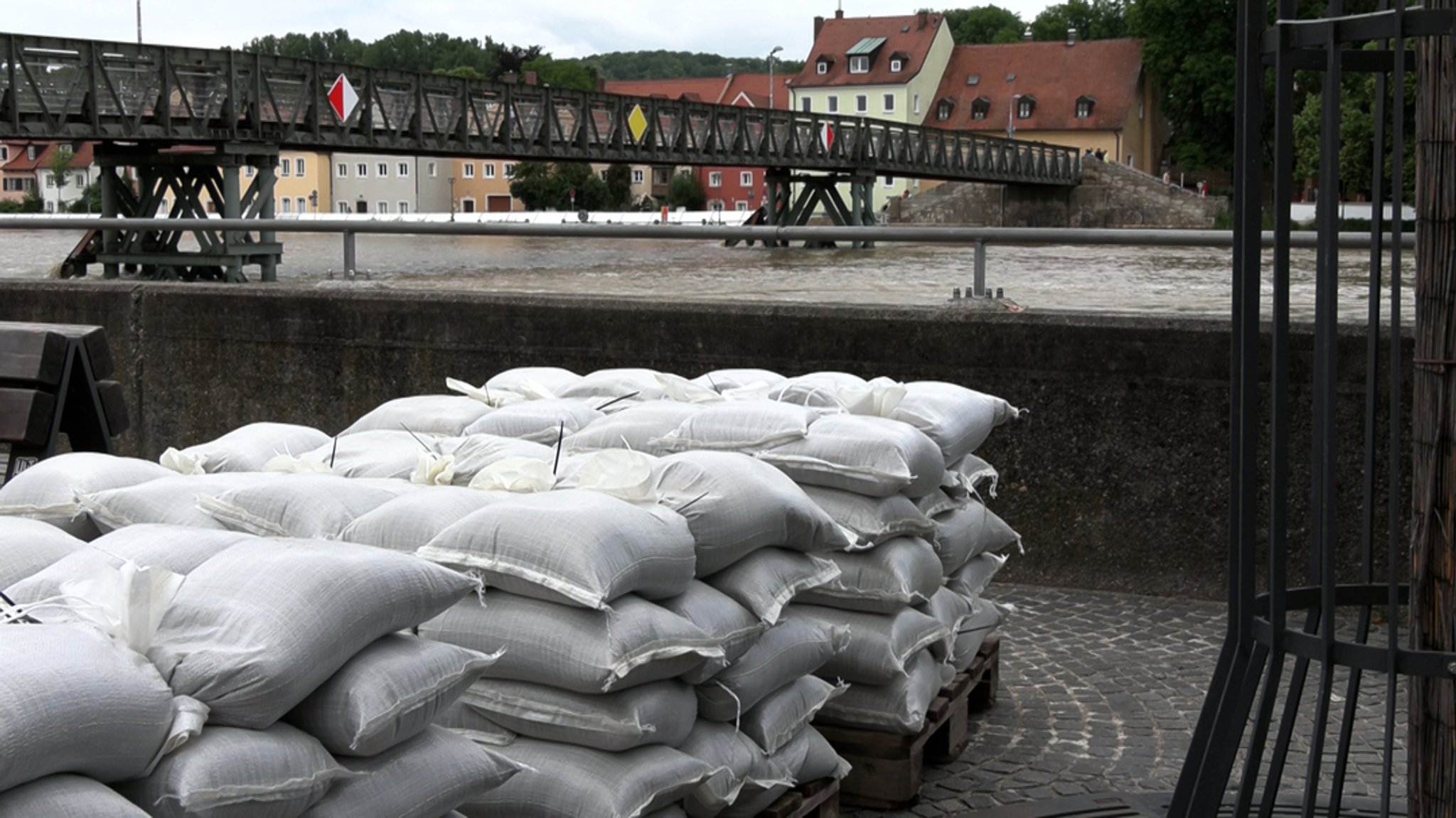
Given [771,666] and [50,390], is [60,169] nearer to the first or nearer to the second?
[50,390]

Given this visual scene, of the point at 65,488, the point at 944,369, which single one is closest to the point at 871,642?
the point at 65,488

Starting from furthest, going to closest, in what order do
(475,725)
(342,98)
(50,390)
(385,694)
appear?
(342,98)
(50,390)
(475,725)
(385,694)

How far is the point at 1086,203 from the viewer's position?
6625 cm

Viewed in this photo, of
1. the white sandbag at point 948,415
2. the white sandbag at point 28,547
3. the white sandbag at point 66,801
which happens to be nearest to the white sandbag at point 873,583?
the white sandbag at point 948,415

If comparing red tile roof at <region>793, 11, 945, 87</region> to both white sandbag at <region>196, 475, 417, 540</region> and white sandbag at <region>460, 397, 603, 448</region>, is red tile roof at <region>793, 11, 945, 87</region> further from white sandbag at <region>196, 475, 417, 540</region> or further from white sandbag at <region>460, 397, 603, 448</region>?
white sandbag at <region>196, 475, 417, 540</region>

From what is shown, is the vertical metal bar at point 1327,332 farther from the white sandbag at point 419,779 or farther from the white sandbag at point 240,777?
the white sandbag at point 240,777

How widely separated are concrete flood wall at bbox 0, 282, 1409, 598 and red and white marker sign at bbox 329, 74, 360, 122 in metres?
12.8

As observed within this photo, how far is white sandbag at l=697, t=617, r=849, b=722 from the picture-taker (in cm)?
372

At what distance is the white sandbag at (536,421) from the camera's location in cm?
485

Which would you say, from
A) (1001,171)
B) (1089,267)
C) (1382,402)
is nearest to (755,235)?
(1089,267)

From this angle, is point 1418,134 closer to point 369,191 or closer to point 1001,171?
point 1001,171

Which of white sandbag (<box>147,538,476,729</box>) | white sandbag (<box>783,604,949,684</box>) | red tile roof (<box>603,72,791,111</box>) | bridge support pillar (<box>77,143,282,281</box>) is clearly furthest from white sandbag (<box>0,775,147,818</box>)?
red tile roof (<box>603,72,791,111</box>)

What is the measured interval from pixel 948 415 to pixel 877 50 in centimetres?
10132

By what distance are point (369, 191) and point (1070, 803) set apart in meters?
94.9
